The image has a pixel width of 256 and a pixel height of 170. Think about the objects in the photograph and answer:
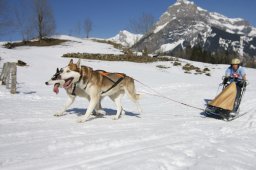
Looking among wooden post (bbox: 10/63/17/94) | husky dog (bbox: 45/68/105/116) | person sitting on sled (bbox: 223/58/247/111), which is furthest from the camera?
wooden post (bbox: 10/63/17/94)

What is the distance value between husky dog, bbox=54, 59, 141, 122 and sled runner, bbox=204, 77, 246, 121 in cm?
252

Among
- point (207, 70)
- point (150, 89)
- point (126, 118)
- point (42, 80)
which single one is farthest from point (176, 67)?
point (126, 118)

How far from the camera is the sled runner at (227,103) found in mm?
9086

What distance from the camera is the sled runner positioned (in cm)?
909

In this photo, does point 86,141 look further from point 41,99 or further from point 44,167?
point 41,99

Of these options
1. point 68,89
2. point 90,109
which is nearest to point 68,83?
point 68,89

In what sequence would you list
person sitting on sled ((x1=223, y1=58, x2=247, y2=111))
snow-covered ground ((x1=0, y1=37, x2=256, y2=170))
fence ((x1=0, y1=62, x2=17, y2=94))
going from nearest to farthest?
snow-covered ground ((x1=0, y1=37, x2=256, y2=170)) → person sitting on sled ((x1=223, y1=58, x2=247, y2=111)) → fence ((x1=0, y1=62, x2=17, y2=94))

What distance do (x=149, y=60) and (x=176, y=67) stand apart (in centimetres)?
467

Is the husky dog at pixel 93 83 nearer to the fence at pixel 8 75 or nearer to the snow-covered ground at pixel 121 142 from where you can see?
the snow-covered ground at pixel 121 142

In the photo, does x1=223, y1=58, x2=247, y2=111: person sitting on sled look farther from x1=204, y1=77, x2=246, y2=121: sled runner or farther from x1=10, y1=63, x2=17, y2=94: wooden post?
x1=10, y1=63, x2=17, y2=94: wooden post

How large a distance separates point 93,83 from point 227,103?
4095mm

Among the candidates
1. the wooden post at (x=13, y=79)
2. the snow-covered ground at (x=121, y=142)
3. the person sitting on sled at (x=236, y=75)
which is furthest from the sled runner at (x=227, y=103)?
the wooden post at (x=13, y=79)

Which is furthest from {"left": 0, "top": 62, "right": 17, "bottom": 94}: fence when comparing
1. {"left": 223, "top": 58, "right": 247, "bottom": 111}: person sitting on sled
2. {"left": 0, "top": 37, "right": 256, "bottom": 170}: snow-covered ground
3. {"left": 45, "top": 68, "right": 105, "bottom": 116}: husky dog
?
{"left": 223, "top": 58, "right": 247, "bottom": 111}: person sitting on sled

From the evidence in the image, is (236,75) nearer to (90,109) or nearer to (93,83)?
(93,83)
